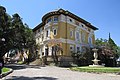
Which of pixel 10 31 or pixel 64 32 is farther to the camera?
pixel 64 32

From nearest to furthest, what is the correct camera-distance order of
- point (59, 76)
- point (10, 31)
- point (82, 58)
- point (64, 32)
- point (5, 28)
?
point (59, 76), point (5, 28), point (10, 31), point (82, 58), point (64, 32)

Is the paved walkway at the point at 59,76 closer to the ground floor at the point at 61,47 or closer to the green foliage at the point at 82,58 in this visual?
the green foliage at the point at 82,58

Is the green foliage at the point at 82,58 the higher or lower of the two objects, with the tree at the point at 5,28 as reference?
lower

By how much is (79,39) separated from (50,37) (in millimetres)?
7836

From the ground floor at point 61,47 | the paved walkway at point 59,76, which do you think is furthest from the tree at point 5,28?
the paved walkway at point 59,76

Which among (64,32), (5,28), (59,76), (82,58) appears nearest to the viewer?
(59,76)

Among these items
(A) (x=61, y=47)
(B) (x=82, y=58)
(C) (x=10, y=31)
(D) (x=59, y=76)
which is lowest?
(D) (x=59, y=76)

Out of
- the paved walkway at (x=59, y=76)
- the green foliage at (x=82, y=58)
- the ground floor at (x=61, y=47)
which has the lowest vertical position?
the paved walkway at (x=59, y=76)

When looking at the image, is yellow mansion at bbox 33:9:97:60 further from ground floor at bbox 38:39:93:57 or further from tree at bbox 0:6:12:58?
tree at bbox 0:6:12:58

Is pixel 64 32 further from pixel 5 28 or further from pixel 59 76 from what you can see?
pixel 59 76

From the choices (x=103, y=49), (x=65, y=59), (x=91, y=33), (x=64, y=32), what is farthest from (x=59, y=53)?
(x=91, y=33)

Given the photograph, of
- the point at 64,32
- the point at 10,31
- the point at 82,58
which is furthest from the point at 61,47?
the point at 10,31

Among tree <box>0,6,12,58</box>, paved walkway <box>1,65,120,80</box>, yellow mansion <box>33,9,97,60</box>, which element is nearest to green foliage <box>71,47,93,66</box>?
yellow mansion <box>33,9,97,60</box>

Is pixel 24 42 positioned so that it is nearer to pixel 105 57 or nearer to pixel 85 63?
pixel 85 63
